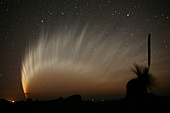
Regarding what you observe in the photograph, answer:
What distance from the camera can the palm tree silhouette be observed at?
13.7 metres

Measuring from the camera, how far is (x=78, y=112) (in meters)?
11.2

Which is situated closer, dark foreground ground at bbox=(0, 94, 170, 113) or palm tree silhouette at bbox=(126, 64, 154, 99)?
dark foreground ground at bbox=(0, 94, 170, 113)

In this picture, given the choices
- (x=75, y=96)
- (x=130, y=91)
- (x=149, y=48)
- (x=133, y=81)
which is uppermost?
(x=149, y=48)

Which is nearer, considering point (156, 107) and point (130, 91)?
point (156, 107)

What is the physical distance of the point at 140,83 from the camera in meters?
13.9

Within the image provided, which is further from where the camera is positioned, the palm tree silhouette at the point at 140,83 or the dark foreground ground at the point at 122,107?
the palm tree silhouette at the point at 140,83

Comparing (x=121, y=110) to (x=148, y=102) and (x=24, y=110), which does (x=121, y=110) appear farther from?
(x=24, y=110)

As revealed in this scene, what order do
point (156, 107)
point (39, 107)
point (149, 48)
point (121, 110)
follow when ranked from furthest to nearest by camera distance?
point (149, 48)
point (39, 107)
point (121, 110)
point (156, 107)

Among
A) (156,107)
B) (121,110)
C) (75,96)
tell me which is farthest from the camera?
(75,96)

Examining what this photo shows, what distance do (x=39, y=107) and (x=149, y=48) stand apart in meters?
13.4

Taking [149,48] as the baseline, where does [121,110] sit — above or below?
below

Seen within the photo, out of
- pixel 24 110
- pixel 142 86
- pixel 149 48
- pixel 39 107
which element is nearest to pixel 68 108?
pixel 39 107

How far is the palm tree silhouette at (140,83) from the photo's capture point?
13742 mm

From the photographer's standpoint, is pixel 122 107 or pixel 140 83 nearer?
pixel 122 107
